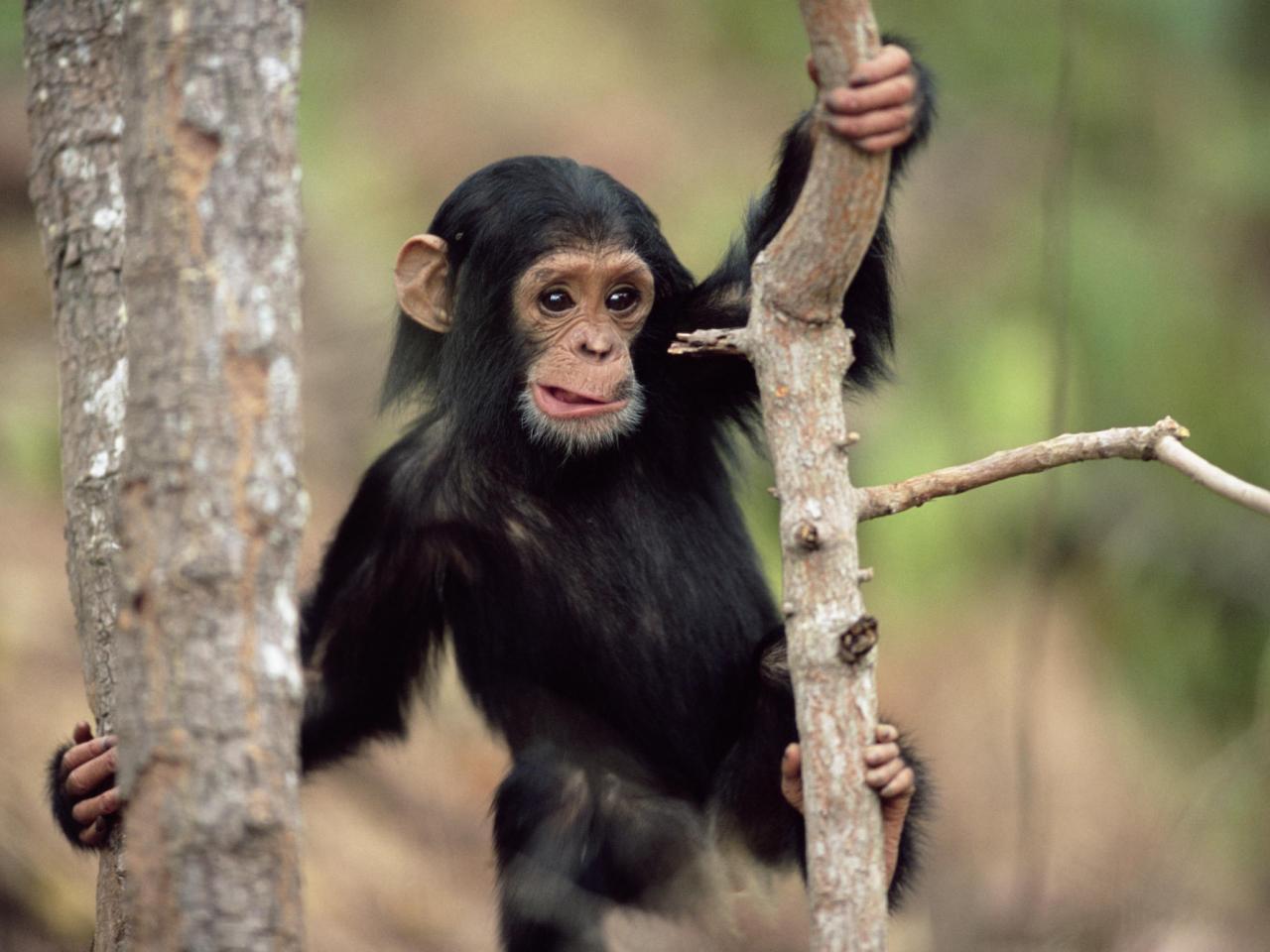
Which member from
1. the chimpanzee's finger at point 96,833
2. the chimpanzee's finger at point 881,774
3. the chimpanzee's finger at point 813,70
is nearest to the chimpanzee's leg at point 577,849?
the chimpanzee's finger at point 96,833

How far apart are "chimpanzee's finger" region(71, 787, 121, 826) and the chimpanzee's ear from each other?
5.77ft

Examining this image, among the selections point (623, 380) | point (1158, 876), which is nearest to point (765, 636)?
point (623, 380)

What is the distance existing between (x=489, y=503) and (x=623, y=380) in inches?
25.1

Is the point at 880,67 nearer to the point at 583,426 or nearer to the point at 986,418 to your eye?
the point at 583,426

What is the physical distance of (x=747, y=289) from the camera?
14.6 ft

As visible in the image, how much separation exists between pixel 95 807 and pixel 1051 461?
2.71m

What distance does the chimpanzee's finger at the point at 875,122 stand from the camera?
293 centimetres

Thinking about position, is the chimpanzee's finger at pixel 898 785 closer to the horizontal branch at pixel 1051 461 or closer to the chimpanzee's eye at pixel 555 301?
the horizontal branch at pixel 1051 461

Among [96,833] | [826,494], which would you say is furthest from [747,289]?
[96,833]

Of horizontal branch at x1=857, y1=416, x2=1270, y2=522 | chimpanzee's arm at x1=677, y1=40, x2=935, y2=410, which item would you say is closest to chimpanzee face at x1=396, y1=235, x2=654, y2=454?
chimpanzee's arm at x1=677, y1=40, x2=935, y2=410

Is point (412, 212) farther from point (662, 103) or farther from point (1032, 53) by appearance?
point (1032, 53)

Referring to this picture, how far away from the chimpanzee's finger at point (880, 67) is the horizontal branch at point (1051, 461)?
831mm

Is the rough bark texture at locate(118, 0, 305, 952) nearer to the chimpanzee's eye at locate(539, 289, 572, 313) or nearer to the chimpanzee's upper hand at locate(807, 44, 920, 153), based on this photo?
the chimpanzee's upper hand at locate(807, 44, 920, 153)

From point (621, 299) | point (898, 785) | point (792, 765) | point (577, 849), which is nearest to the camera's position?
point (898, 785)
